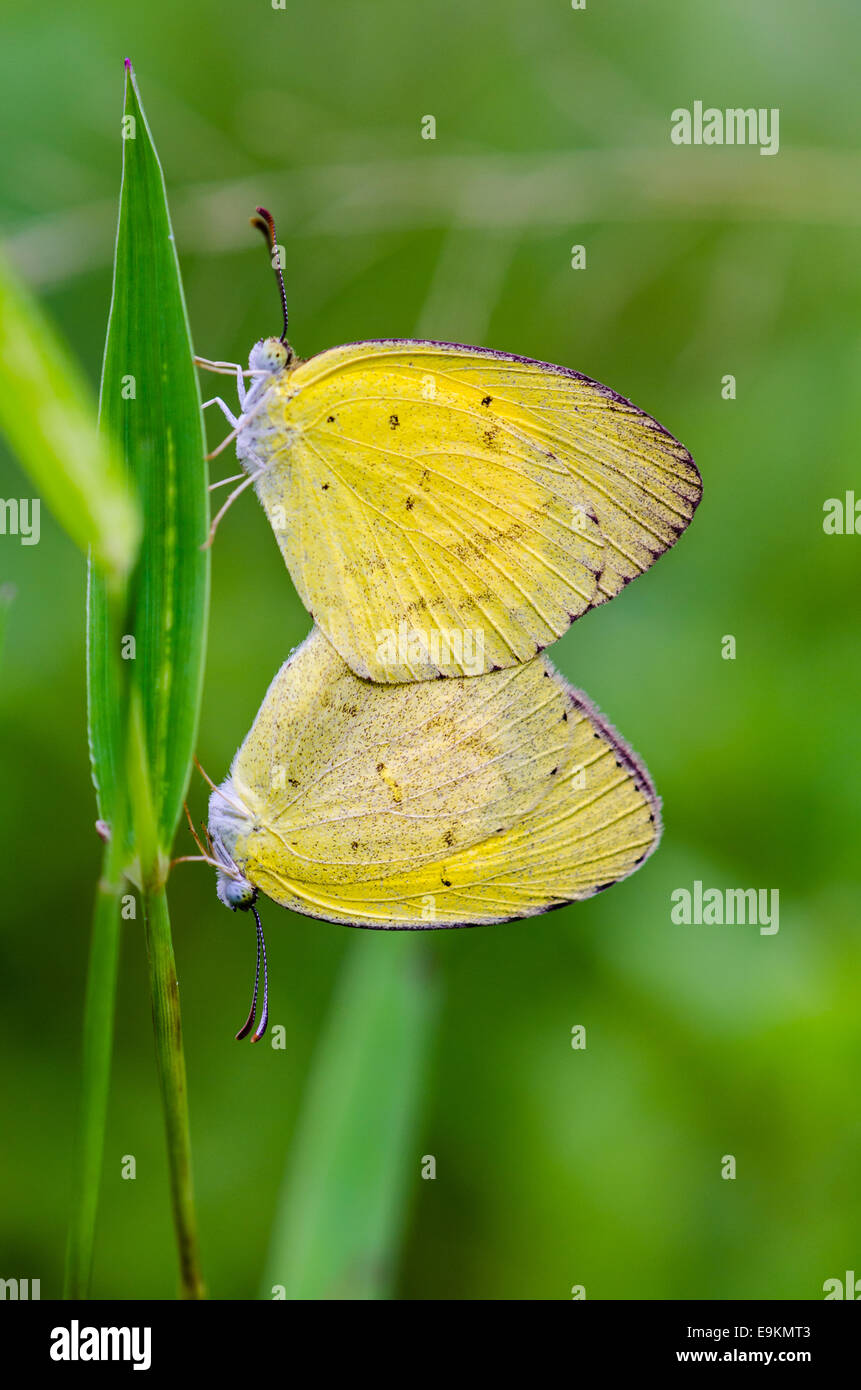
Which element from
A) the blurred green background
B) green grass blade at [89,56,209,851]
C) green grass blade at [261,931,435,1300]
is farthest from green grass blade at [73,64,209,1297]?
the blurred green background

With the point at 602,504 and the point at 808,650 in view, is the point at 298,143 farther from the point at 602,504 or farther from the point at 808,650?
the point at 808,650

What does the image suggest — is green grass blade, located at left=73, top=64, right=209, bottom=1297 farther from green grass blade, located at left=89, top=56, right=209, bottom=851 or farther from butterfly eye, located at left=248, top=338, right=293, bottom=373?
butterfly eye, located at left=248, top=338, right=293, bottom=373

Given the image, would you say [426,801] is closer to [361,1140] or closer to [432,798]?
[432,798]

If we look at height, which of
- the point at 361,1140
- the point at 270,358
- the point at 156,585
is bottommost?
the point at 361,1140

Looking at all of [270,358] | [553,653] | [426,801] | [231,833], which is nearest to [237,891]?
[231,833]

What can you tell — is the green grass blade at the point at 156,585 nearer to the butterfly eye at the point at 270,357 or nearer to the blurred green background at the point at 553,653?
the butterfly eye at the point at 270,357

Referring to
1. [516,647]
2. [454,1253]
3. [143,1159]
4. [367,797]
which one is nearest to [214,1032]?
[143,1159]
